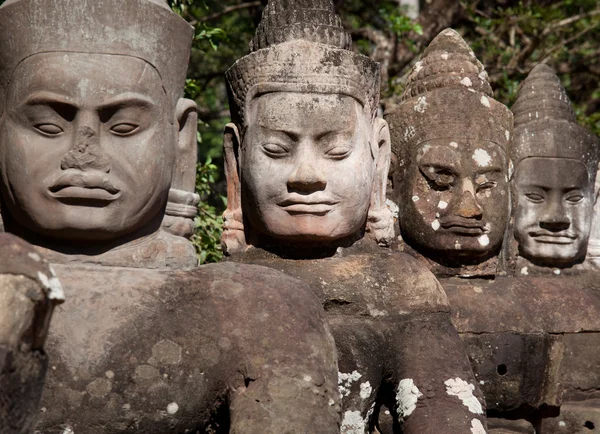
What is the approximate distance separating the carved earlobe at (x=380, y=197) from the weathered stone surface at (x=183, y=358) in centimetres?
137

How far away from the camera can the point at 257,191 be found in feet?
16.3

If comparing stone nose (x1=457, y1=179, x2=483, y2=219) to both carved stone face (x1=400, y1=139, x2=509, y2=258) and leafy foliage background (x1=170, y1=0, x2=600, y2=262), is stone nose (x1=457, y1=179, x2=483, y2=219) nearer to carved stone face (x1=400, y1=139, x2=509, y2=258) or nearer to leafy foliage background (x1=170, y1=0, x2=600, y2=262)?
carved stone face (x1=400, y1=139, x2=509, y2=258)

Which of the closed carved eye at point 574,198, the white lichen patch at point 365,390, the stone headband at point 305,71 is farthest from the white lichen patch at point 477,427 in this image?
the closed carved eye at point 574,198

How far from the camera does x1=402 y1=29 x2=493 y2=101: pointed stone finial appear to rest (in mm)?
5973

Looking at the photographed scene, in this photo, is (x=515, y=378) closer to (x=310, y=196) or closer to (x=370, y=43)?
(x=310, y=196)

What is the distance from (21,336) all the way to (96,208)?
1.22 meters

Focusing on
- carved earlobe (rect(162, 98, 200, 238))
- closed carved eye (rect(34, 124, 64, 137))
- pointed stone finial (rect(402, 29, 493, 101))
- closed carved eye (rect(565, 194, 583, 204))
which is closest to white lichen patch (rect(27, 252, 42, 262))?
closed carved eye (rect(34, 124, 64, 137))

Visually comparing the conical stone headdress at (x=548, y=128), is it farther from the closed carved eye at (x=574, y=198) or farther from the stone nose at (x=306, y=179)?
the stone nose at (x=306, y=179)

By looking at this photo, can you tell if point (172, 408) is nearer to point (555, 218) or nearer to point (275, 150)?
point (275, 150)

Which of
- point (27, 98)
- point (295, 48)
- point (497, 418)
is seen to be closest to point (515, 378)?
point (497, 418)

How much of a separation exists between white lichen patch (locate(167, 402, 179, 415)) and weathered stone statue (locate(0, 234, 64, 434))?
73cm

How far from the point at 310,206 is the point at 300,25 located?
0.89 metres

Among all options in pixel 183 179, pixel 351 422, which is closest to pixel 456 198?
pixel 351 422

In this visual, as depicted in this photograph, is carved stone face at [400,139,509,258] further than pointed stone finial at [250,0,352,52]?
Yes
